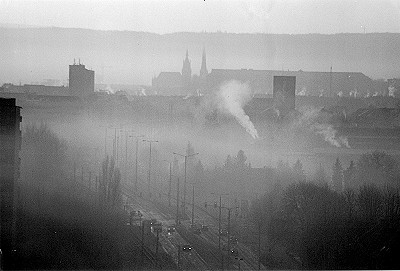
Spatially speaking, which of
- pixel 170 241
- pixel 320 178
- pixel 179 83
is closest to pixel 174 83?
pixel 179 83

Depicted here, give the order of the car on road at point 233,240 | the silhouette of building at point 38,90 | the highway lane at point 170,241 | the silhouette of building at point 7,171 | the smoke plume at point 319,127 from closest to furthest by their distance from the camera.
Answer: the silhouette of building at point 7,171, the highway lane at point 170,241, the car on road at point 233,240, the silhouette of building at point 38,90, the smoke plume at point 319,127

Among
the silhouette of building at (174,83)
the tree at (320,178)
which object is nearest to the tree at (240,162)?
the tree at (320,178)

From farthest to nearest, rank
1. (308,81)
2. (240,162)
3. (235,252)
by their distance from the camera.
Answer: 1. (308,81)
2. (240,162)
3. (235,252)

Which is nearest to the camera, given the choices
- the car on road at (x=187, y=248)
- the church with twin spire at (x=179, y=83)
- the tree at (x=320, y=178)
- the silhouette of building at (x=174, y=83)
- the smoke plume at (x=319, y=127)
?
the car on road at (x=187, y=248)

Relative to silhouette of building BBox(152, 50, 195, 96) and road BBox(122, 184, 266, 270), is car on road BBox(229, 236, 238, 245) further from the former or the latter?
silhouette of building BBox(152, 50, 195, 96)

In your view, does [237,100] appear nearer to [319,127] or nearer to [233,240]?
[319,127]

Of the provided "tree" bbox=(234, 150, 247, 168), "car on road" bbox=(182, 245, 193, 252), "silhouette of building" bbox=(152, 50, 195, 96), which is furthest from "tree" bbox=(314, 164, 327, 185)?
"silhouette of building" bbox=(152, 50, 195, 96)

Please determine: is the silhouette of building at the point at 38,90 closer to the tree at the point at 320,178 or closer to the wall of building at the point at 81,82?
the wall of building at the point at 81,82
